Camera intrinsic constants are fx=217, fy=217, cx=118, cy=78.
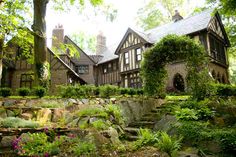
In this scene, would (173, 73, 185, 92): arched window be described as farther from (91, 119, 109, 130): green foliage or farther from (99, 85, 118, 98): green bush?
(91, 119, 109, 130): green foliage

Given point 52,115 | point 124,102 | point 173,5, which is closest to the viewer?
point 52,115

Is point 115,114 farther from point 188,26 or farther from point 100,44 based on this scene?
point 100,44

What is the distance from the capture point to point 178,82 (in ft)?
71.1

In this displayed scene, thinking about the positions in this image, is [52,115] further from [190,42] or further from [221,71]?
[221,71]

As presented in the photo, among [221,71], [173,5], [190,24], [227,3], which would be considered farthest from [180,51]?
[173,5]

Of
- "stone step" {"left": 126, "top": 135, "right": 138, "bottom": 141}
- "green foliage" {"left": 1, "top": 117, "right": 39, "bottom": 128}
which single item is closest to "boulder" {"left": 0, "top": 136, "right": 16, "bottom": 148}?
"green foliage" {"left": 1, "top": 117, "right": 39, "bottom": 128}

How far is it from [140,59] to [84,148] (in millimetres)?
18933

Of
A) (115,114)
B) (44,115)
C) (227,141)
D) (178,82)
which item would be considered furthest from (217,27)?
(44,115)

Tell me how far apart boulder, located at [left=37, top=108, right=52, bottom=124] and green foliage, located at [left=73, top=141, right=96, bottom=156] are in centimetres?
292

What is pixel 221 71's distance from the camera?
2259cm

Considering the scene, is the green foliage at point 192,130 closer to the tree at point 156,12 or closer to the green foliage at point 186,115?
the green foliage at point 186,115

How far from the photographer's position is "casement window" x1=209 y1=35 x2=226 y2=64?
2098 cm

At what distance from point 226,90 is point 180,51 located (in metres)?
4.00

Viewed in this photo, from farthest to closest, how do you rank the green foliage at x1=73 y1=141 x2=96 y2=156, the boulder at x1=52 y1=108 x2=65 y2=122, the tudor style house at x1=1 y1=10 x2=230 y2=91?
1. the tudor style house at x1=1 y1=10 x2=230 y2=91
2. the boulder at x1=52 y1=108 x2=65 y2=122
3. the green foliage at x1=73 y1=141 x2=96 y2=156
